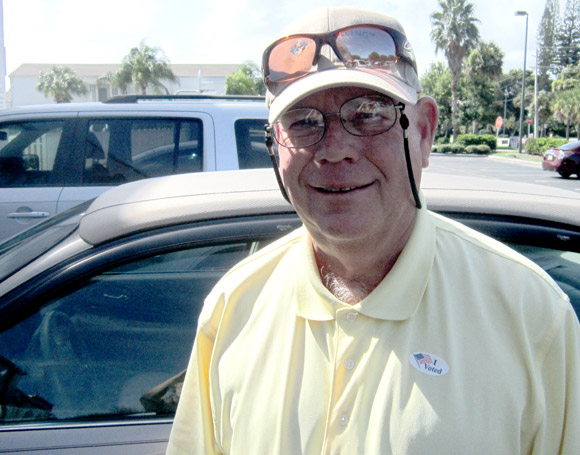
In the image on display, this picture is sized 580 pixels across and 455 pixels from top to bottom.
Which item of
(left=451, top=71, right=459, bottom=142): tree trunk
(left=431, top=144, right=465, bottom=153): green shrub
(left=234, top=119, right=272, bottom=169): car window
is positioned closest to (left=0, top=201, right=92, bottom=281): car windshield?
(left=234, top=119, right=272, bottom=169): car window

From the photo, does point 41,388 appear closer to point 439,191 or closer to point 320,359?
point 320,359

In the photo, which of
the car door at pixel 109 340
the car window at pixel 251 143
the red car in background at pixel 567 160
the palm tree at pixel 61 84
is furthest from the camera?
the palm tree at pixel 61 84

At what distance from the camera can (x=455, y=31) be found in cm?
4747

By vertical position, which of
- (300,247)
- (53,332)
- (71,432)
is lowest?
(71,432)

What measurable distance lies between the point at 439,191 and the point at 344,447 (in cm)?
114

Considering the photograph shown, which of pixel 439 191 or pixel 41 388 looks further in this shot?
pixel 439 191

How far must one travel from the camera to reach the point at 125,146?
193 inches

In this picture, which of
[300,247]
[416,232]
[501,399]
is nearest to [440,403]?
[501,399]

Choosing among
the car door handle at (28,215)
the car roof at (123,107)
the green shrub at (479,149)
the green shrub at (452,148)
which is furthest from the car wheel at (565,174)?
the green shrub at (452,148)

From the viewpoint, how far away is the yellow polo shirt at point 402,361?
1.17 metres

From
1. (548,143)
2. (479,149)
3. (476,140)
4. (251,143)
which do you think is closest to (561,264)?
(251,143)

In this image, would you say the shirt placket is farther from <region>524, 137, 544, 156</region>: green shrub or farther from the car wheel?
<region>524, 137, 544, 156</region>: green shrub

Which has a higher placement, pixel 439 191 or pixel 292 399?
pixel 439 191

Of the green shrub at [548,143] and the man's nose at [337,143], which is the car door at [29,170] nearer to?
the man's nose at [337,143]
